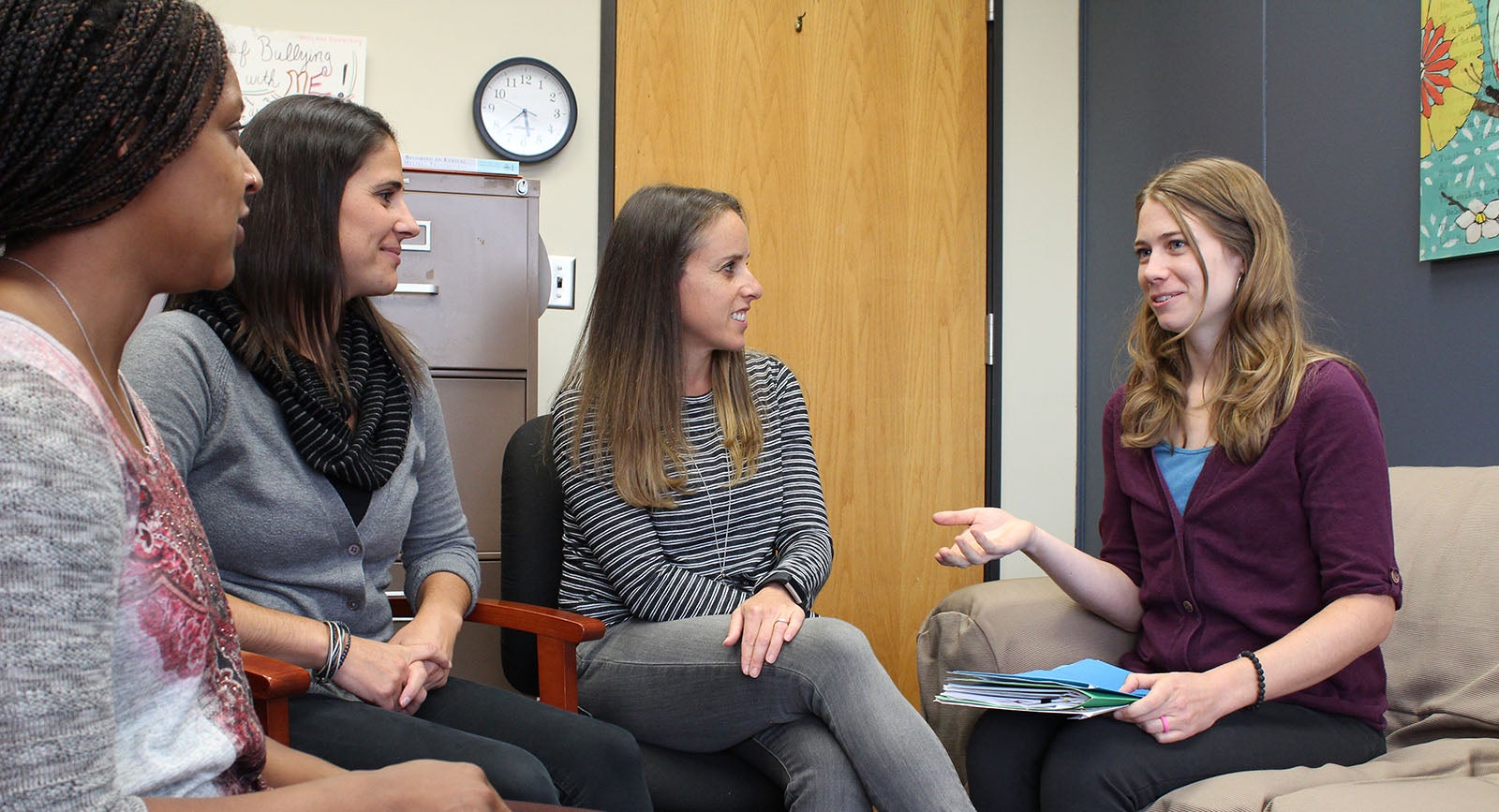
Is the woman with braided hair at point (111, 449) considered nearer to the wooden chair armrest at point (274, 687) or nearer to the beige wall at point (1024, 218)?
the wooden chair armrest at point (274, 687)

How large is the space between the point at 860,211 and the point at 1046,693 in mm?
2085

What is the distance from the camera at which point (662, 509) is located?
5.91 ft

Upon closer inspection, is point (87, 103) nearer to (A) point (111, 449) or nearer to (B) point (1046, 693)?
(A) point (111, 449)

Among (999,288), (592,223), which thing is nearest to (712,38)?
(592,223)

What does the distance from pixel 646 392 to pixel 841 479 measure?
58.0 inches

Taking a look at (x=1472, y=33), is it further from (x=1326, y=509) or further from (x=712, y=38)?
(x=712, y=38)

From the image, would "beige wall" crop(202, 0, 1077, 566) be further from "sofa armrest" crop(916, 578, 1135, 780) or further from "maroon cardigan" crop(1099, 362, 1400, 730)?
"maroon cardigan" crop(1099, 362, 1400, 730)

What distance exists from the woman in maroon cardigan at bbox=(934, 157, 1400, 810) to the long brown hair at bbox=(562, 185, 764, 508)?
44 centimetres

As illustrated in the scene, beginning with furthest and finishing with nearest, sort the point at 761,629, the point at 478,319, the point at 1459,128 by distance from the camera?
1. the point at 478,319
2. the point at 1459,128
3. the point at 761,629

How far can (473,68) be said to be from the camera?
9.80ft

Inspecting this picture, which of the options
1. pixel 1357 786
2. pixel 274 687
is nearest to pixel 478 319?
pixel 274 687

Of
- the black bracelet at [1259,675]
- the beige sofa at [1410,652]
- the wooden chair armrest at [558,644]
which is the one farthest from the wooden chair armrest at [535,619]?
the black bracelet at [1259,675]

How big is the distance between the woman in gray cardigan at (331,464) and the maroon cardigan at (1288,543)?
0.84 m

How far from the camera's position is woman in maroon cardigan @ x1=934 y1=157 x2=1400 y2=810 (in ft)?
4.80
